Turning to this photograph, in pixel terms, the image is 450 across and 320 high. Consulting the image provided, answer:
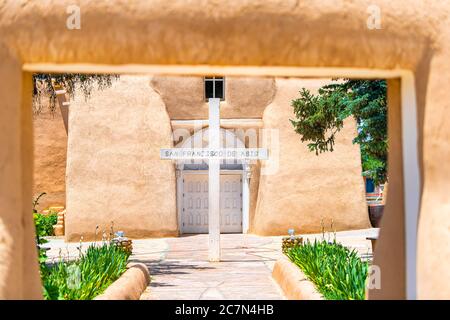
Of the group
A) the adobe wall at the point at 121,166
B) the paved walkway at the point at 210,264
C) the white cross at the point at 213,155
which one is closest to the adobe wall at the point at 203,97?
the adobe wall at the point at 121,166

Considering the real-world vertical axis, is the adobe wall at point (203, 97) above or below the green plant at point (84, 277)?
above

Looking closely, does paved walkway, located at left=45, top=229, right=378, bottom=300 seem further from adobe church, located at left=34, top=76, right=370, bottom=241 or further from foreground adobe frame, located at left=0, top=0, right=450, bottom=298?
foreground adobe frame, located at left=0, top=0, right=450, bottom=298

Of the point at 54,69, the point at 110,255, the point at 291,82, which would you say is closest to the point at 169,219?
the point at 291,82

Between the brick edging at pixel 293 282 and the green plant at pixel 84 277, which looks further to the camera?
the brick edging at pixel 293 282

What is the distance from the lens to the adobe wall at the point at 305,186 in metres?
18.5

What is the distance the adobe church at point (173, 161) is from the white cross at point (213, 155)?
5563 millimetres

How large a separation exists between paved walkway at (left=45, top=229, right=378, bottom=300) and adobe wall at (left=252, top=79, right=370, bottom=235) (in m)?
0.67

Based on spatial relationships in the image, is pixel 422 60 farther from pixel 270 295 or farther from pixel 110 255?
pixel 110 255

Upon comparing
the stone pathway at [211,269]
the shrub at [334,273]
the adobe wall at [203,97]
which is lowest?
the stone pathway at [211,269]

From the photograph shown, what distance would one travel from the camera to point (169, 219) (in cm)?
1856

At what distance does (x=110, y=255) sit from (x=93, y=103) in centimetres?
1017

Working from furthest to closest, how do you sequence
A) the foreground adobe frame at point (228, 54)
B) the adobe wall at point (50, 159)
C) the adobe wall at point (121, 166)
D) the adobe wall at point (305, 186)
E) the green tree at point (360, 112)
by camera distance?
the adobe wall at point (50, 159), the adobe wall at point (305, 186), the adobe wall at point (121, 166), the green tree at point (360, 112), the foreground adobe frame at point (228, 54)

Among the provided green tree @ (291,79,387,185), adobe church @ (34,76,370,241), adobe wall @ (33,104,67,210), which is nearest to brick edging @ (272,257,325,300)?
green tree @ (291,79,387,185)

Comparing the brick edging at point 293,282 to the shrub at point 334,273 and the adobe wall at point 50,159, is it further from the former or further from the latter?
the adobe wall at point 50,159
